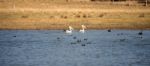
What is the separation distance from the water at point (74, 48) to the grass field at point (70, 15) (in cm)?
196

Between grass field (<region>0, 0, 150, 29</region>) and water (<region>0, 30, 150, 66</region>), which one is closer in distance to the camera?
water (<region>0, 30, 150, 66</region>)

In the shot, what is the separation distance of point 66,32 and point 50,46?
5987mm

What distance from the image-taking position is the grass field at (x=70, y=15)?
1924 inches

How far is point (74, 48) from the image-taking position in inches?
1508

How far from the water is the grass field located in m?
1.96

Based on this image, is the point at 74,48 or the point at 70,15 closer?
the point at 74,48

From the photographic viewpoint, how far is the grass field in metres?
48.9

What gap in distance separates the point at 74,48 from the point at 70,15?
14052 millimetres

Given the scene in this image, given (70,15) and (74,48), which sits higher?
(70,15)

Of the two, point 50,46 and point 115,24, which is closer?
point 50,46

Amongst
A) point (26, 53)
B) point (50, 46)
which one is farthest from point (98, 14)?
point (26, 53)

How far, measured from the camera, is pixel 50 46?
39000 millimetres

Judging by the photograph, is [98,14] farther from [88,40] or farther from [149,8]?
[88,40]

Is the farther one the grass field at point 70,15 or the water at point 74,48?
the grass field at point 70,15
